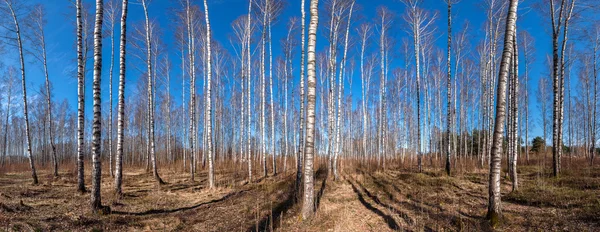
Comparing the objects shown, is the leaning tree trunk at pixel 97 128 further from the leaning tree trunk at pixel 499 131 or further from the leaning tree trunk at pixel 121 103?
the leaning tree trunk at pixel 499 131

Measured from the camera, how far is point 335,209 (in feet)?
22.8

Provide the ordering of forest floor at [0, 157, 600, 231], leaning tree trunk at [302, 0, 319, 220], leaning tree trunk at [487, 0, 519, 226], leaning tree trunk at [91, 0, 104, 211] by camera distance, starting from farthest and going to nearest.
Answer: leaning tree trunk at [91, 0, 104, 211], leaning tree trunk at [302, 0, 319, 220], leaning tree trunk at [487, 0, 519, 226], forest floor at [0, 157, 600, 231]

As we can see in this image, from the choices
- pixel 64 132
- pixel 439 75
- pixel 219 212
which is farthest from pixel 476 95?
pixel 64 132

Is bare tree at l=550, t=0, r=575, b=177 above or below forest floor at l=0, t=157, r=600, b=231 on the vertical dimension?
above

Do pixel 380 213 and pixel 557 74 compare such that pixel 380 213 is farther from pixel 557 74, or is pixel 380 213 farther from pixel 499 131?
pixel 557 74

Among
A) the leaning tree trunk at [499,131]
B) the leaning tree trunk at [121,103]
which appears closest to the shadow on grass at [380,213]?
the leaning tree trunk at [499,131]

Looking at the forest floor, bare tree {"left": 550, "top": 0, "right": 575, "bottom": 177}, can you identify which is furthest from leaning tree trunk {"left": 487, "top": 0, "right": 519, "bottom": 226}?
bare tree {"left": 550, "top": 0, "right": 575, "bottom": 177}

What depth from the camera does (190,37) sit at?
14008 mm

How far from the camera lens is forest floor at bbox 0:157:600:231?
5.38 m

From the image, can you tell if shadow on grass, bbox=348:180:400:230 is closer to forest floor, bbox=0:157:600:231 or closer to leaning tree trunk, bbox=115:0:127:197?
forest floor, bbox=0:157:600:231

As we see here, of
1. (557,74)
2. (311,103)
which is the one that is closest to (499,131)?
(311,103)

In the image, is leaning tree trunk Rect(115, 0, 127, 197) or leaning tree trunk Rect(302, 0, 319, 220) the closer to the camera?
leaning tree trunk Rect(302, 0, 319, 220)

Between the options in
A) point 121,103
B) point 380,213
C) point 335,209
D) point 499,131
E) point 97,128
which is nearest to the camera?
point 499,131

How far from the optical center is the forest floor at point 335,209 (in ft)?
17.7
